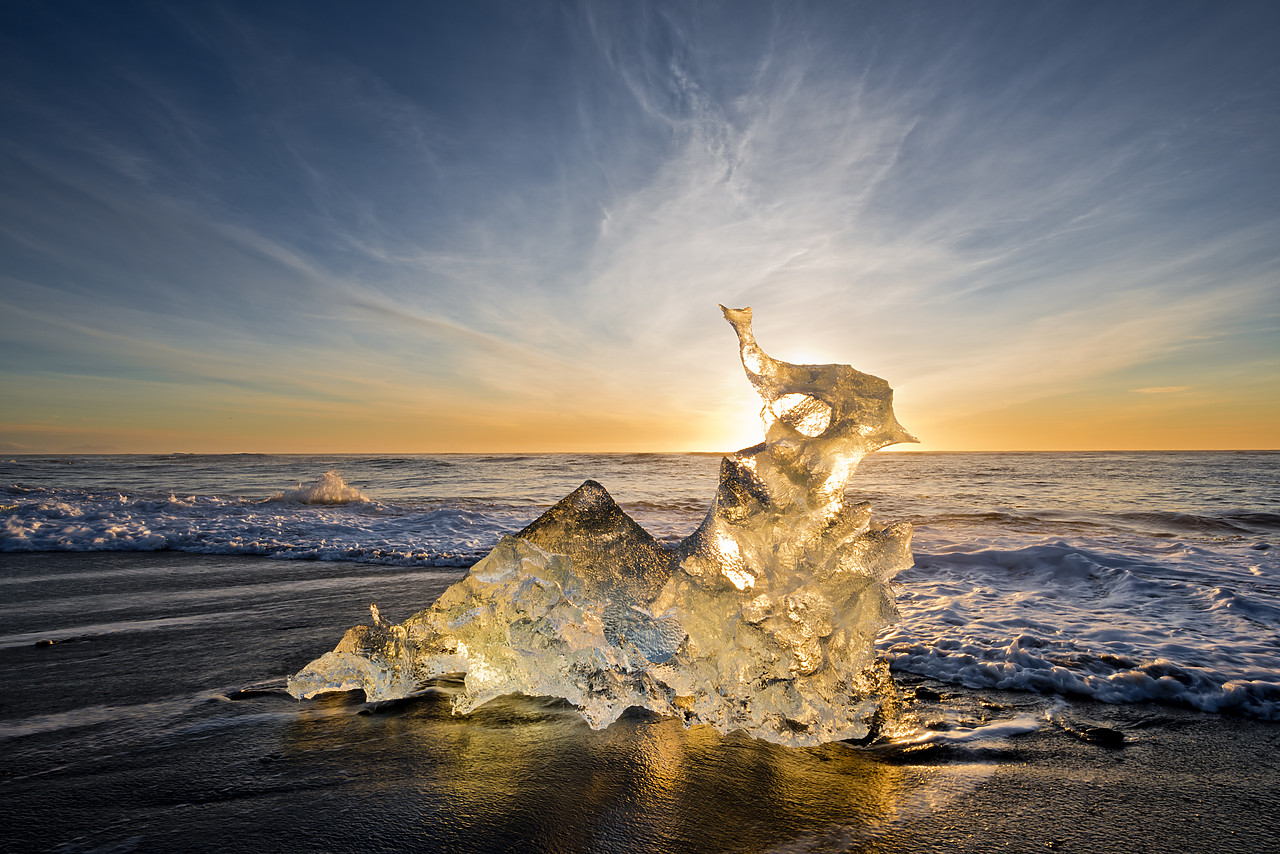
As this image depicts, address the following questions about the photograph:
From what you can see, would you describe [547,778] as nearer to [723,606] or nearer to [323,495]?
[723,606]

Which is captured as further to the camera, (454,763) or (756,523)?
(756,523)

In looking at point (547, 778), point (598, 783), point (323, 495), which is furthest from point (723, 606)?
point (323, 495)

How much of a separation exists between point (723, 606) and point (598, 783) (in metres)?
0.78

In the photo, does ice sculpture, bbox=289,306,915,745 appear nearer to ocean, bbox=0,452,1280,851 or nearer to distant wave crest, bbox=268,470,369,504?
ocean, bbox=0,452,1280,851

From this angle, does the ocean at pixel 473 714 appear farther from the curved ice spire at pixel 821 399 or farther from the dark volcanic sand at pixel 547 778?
the curved ice spire at pixel 821 399

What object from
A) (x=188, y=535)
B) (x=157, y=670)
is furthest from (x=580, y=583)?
(x=188, y=535)

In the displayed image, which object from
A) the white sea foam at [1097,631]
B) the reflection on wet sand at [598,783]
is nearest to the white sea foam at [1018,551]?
the white sea foam at [1097,631]

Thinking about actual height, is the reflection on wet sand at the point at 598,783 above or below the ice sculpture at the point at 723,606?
below

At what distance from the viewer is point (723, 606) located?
2320mm

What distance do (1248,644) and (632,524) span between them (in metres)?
4.12

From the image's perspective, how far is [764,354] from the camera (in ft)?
8.46

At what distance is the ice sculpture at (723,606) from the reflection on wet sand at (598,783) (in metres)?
0.14

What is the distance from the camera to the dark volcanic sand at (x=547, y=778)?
1.64 metres

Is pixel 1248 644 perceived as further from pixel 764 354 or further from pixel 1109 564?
pixel 764 354
